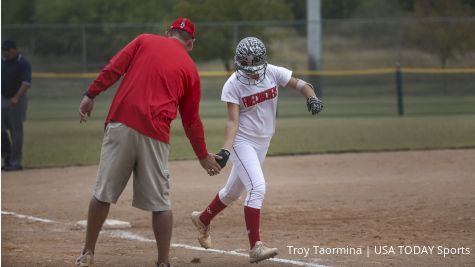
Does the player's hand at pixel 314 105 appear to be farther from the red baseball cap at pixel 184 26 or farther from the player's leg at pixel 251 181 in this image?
the red baseball cap at pixel 184 26

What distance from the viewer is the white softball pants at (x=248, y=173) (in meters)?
7.56

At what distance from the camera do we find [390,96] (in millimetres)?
33875

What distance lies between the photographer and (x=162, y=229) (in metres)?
6.89

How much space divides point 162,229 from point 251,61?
1.57 meters

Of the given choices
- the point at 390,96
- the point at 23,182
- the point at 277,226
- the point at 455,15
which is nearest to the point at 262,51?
the point at 277,226

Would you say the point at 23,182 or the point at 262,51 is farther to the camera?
the point at 23,182

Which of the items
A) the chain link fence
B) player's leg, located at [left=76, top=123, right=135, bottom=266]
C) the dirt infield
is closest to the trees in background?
the chain link fence

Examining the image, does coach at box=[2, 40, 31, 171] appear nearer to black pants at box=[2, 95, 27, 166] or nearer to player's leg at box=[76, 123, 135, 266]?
black pants at box=[2, 95, 27, 166]

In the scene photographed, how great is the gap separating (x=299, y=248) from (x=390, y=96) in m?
26.3

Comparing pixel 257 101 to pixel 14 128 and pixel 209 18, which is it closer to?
pixel 14 128

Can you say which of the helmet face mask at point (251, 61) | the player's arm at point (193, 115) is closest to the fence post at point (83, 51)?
the helmet face mask at point (251, 61)

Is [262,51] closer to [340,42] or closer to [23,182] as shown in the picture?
[23,182]

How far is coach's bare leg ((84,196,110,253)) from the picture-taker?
6.82 m

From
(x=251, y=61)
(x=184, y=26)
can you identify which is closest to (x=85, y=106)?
(x=184, y=26)
